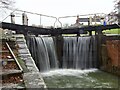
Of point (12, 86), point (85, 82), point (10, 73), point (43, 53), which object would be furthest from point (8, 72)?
point (43, 53)

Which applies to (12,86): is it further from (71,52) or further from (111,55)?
(71,52)

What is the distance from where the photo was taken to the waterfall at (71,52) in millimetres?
16609

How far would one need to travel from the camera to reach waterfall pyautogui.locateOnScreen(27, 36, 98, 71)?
16609 millimetres

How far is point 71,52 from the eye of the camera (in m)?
18.1

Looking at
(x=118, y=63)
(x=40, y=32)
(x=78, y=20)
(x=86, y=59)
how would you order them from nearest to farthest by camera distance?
(x=118, y=63) → (x=86, y=59) → (x=40, y=32) → (x=78, y=20)

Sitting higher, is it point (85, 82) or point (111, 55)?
point (111, 55)

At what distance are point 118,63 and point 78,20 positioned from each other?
964 cm

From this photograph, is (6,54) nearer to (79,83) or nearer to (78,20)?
(79,83)

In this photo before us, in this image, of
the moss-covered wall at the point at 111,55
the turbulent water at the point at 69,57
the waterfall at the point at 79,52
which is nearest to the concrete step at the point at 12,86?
the turbulent water at the point at 69,57

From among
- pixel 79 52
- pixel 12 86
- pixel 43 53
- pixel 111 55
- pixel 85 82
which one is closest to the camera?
pixel 12 86

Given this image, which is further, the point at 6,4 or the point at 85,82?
the point at 6,4

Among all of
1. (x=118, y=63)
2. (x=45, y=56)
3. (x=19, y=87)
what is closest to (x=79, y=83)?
(x=118, y=63)

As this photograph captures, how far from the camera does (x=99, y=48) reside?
17.7 m

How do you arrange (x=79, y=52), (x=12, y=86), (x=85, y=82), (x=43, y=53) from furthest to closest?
1. (x=79, y=52)
2. (x=43, y=53)
3. (x=85, y=82)
4. (x=12, y=86)
